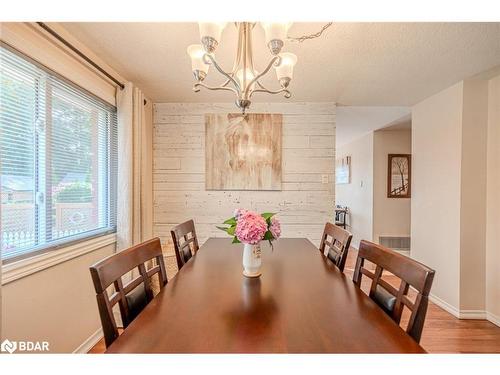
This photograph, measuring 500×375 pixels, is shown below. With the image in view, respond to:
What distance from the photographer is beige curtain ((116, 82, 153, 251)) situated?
2.28 meters

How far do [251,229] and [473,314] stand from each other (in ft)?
8.83

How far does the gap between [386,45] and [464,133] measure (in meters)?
1.35

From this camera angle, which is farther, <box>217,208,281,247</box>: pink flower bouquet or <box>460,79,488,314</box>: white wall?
<box>460,79,488,314</box>: white wall

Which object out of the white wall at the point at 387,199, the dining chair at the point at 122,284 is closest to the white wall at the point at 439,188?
the white wall at the point at 387,199

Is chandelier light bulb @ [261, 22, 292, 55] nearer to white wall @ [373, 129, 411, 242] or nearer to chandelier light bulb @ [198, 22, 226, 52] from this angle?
chandelier light bulb @ [198, 22, 226, 52]

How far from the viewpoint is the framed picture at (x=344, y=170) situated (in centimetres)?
562

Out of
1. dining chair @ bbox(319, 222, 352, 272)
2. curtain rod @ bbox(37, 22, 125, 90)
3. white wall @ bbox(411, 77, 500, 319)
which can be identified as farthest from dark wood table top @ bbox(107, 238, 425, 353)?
white wall @ bbox(411, 77, 500, 319)

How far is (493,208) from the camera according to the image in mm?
2311

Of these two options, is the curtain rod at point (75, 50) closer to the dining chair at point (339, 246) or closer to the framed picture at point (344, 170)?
the dining chair at point (339, 246)

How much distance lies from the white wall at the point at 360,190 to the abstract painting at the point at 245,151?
2417mm

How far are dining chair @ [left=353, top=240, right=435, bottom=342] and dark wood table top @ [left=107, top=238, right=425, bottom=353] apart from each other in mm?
91
